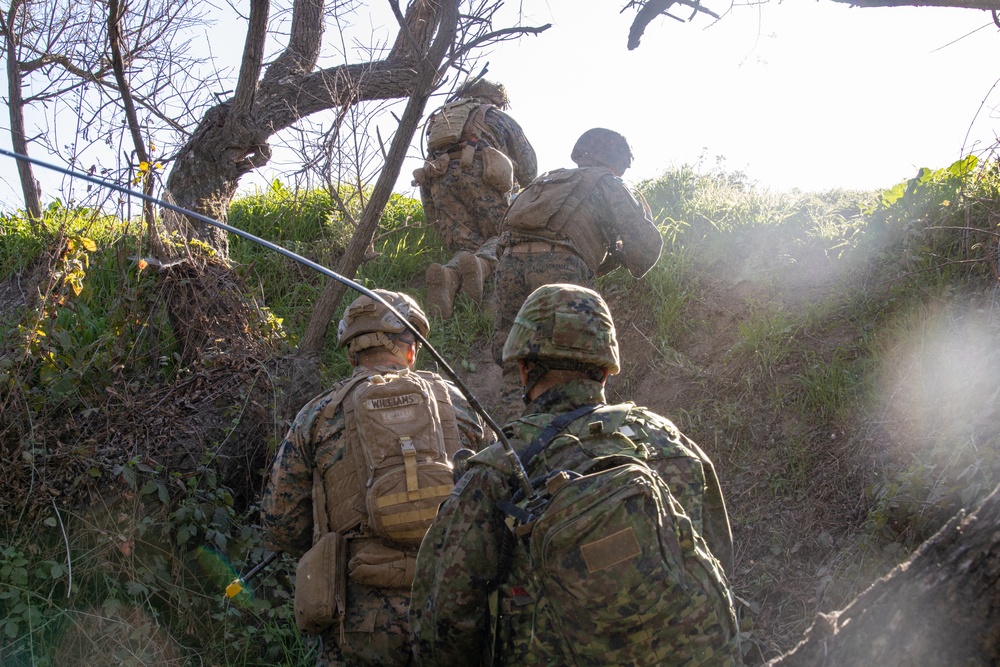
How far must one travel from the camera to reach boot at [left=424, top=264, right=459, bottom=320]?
7.12 m

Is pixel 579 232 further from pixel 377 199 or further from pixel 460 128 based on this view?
pixel 460 128

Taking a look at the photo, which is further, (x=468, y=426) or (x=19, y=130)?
(x=19, y=130)

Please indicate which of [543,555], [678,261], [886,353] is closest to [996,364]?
[886,353]

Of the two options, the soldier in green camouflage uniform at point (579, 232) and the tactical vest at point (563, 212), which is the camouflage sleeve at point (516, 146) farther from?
the tactical vest at point (563, 212)

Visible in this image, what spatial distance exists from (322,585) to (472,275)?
166 inches

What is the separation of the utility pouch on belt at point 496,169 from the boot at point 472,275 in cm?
81

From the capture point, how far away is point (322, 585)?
3.34 meters

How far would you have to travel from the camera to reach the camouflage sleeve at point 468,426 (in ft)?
12.5

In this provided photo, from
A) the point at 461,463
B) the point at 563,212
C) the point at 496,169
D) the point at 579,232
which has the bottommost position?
the point at 461,463

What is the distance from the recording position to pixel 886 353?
5535 millimetres

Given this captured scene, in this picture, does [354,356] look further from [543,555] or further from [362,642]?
[543,555]

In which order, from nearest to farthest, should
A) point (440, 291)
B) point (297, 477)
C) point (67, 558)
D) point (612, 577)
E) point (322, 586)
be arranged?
point (612, 577) → point (322, 586) → point (297, 477) → point (67, 558) → point (440, 291)

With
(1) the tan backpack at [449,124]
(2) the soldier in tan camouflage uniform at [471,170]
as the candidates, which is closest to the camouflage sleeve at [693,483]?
(2) the soldier in tan camouflage uniform at [471,170]

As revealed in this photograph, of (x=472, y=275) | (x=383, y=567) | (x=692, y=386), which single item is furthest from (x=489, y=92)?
(x=383, y=567)
